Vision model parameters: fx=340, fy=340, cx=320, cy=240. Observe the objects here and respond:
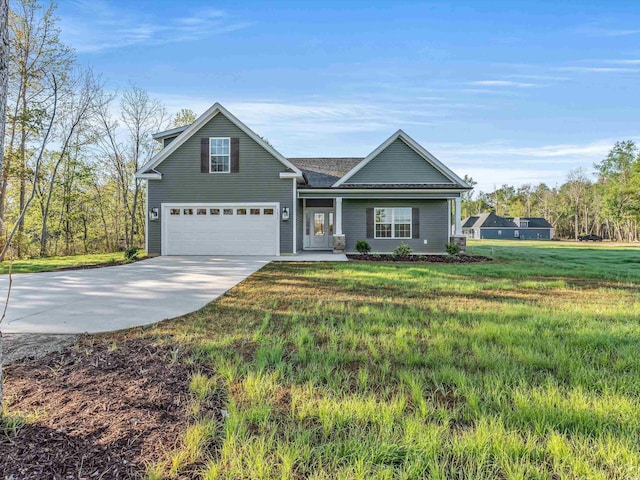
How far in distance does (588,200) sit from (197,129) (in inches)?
2449

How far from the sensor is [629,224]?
148 ft

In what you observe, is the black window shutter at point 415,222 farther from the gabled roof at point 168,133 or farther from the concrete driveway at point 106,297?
the gabled roof at point 168,133

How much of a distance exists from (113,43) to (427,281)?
1498 cm

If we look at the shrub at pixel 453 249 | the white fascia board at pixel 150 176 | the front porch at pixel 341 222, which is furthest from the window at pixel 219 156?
the shrub at pixel 453 249

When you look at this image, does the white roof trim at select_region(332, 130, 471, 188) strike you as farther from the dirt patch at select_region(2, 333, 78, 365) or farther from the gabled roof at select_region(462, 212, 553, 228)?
the gabled roof at select_region(462, 212, 553, 228)

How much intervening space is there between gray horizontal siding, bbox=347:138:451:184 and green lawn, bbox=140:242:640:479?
432 inches

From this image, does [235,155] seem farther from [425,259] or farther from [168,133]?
[425,259]

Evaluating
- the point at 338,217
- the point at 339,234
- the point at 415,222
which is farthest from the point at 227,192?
the point at 415,222

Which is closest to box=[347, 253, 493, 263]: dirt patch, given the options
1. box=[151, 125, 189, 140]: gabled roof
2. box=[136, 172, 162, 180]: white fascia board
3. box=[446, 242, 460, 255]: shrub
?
box=[446, 242, 460, 255]: shrub

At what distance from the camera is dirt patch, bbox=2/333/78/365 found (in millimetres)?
3234

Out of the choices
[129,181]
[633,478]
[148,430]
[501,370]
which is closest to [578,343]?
[501,370]

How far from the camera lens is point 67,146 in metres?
19.2

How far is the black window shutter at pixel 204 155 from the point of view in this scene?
47.6ft

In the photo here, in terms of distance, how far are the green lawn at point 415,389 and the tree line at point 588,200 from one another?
47841 mm
